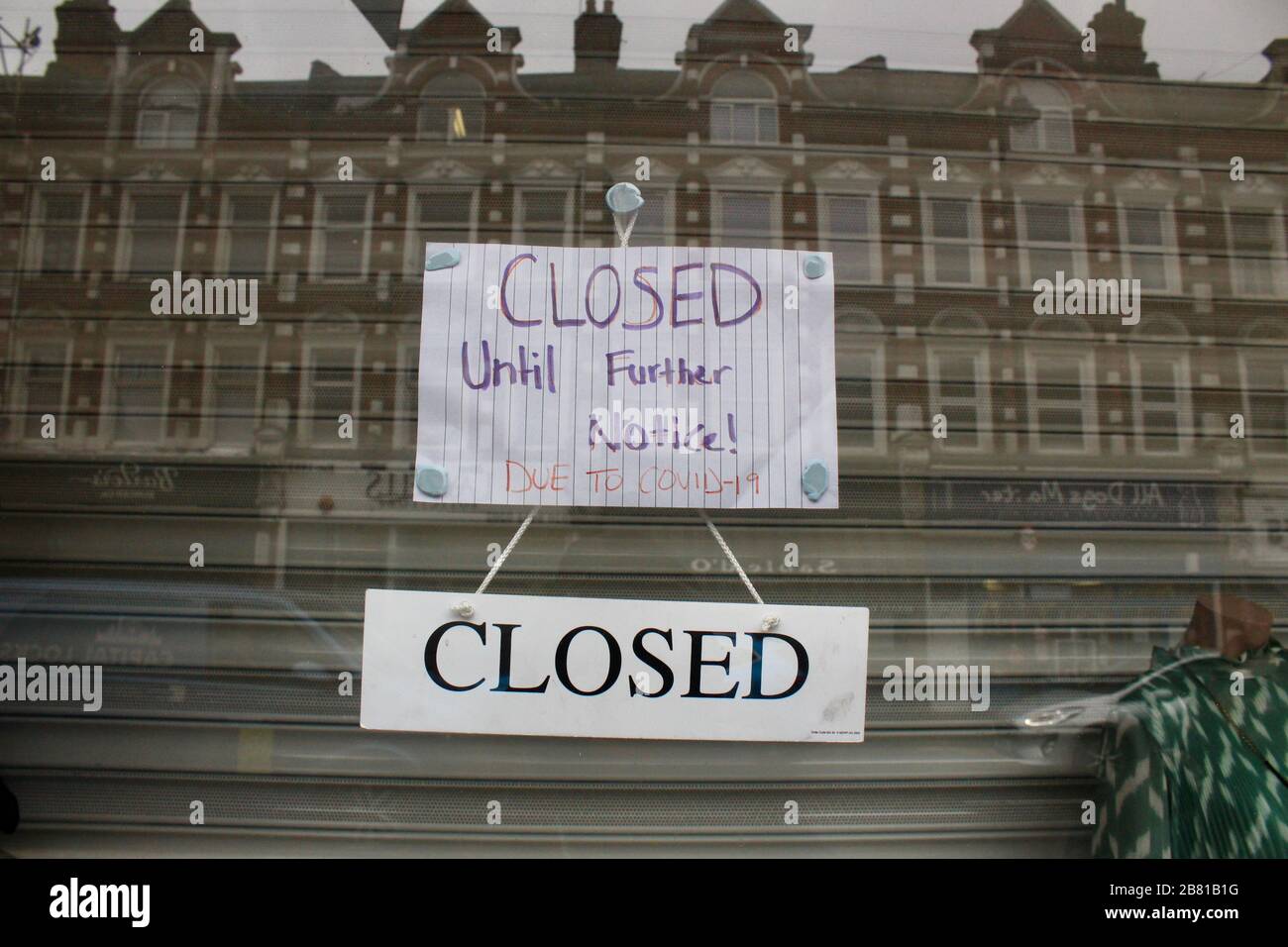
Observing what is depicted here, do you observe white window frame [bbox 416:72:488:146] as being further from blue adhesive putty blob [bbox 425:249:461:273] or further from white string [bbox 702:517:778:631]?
white string [bbox 702:517:778:631]

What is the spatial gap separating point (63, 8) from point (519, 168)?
1.33m

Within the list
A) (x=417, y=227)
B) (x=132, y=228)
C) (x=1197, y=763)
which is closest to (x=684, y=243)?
(x=417, y=227)

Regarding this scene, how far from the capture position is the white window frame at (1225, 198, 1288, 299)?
2479 millimetres

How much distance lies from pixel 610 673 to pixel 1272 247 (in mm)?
2258

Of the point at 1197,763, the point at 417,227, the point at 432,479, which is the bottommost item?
the point at 1197,763

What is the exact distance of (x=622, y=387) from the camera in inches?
85.6

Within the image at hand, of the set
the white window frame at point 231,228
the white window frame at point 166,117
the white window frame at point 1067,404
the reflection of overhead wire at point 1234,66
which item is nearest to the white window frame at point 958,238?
the white window frame at point 1067,404

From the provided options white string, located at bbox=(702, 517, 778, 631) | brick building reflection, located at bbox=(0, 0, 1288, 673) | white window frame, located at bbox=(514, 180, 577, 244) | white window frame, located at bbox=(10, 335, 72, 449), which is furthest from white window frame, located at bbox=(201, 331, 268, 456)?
white string, located at bbox=(702, 517, 778, 631)

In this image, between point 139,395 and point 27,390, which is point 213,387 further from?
point 27,390

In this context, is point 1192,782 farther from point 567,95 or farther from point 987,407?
point 567,95

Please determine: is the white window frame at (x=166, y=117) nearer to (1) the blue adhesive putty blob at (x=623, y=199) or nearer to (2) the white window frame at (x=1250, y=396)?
(1) the blue adhesive putty blob at (x=623, y=199)

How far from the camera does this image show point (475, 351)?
2201 millimetres

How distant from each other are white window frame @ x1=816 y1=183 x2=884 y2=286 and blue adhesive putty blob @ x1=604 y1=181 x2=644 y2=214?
0.51 m

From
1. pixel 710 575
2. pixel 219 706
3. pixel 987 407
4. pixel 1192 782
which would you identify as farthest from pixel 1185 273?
pixel 219 706
